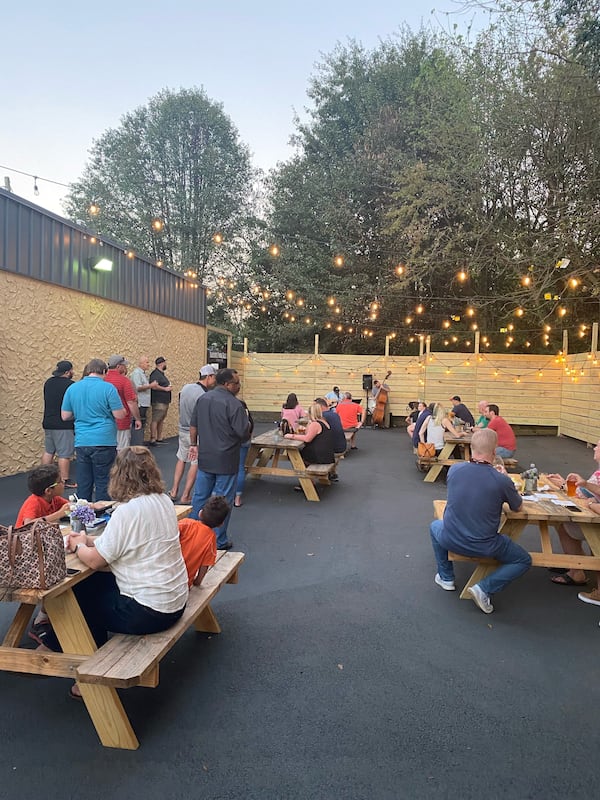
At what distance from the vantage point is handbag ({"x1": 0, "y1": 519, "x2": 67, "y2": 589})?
2.15 meters

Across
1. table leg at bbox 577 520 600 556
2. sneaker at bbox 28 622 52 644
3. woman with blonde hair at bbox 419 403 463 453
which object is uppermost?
woman with blonde hair at bbox 419 403 463 453

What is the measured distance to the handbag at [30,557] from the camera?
215 cm

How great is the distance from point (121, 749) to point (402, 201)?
668 inches

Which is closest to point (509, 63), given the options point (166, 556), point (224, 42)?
point (224, 42)

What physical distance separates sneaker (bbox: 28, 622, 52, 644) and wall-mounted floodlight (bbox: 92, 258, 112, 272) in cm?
769

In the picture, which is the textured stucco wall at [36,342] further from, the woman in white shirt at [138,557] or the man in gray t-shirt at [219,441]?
the woman in white shirt at [138,557]

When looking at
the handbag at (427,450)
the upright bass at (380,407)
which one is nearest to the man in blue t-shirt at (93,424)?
the handbag at (427,450)

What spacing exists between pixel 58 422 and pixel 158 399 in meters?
4.18

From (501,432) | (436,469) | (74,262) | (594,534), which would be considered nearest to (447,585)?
(594,534)

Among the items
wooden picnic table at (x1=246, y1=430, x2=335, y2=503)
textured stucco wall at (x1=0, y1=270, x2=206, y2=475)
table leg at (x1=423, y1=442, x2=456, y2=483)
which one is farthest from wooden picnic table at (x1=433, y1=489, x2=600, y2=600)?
textured stucco wall at (x1=0, y1=270, x2=206, y2=475)

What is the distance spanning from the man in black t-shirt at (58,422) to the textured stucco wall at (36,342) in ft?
3.96

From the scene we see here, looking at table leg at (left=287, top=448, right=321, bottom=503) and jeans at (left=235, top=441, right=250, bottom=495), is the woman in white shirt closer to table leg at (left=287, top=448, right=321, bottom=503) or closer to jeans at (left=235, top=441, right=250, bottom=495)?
jeans at (left=235, top=441, right=250, bottom=495)

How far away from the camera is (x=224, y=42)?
13.4 metres

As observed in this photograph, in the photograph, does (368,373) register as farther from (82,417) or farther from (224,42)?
(82,417)
